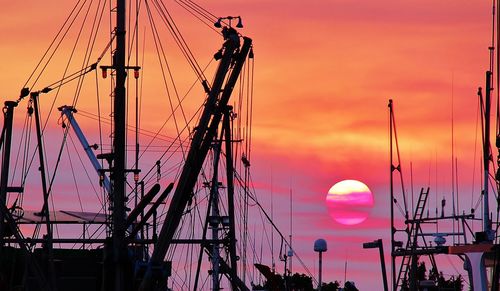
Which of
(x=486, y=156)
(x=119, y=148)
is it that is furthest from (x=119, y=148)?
(x=486, y=156)

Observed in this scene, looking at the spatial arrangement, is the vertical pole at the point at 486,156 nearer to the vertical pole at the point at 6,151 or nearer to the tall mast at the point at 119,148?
the tall mast at the point at 119,148

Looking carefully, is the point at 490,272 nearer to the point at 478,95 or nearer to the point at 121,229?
the point at 121,229

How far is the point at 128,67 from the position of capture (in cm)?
5834

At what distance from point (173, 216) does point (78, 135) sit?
46535 millimetres

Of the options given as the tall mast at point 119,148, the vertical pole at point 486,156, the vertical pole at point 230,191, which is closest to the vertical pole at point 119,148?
the tall mast at point 119,148

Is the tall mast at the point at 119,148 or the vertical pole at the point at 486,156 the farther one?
the vertical pole at the point at 486,156

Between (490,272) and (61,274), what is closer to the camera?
(490,272)

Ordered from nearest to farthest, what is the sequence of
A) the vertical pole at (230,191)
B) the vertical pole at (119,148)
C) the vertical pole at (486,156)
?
the vertical pole at (119,148), the vertical pole at (486,156), the vertical pole at (230,191)

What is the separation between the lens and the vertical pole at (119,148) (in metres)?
56.1

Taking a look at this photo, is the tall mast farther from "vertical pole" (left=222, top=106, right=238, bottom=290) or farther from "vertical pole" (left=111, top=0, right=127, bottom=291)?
"vertical pole" (left=222, top=106, right=238, bottom=290)

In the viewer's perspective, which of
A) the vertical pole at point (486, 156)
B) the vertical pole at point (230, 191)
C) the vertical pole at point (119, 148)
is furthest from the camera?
the vertical pole at point (230, 191)

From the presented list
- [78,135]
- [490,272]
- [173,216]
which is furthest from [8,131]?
[78,135]

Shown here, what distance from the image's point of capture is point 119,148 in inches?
2251

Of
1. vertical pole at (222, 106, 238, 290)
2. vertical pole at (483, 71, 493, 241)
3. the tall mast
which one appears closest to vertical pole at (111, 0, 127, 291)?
the tall mast
